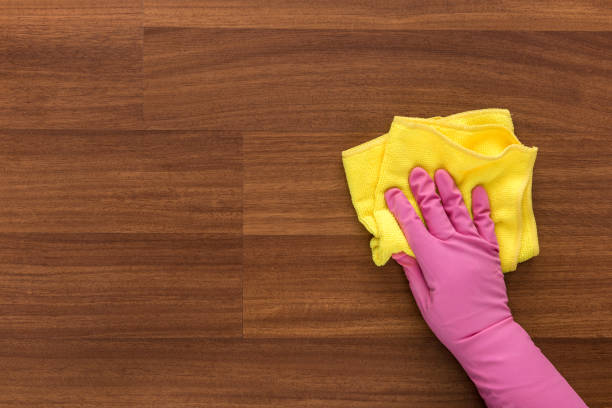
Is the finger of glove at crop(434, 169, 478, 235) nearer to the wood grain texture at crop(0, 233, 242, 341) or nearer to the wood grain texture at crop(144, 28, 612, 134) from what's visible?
the wood grain texture at crop(144, 28, 612, 134)

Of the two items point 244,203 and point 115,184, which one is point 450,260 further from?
point 115,184

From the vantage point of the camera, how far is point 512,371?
2.32 feet

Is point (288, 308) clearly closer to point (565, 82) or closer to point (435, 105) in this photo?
point (435, 105)

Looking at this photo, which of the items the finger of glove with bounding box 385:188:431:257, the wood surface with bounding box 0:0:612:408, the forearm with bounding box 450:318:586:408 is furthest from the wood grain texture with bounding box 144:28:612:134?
the forearm with bounding box 450:318:586:408

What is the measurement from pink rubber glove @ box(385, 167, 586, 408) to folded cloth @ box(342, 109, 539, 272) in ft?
0.05

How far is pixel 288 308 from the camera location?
29.8 inches

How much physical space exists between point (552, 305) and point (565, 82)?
324 millimetres

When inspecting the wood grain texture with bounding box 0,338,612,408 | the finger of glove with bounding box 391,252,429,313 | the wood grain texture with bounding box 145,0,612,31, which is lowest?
the wood grain texture with bounding box 0,338,612,408

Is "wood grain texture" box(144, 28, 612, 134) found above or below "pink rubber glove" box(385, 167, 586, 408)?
above

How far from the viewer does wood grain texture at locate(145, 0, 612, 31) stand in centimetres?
77

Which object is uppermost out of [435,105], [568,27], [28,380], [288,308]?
[568,27]

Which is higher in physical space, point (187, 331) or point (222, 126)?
point (222, 126)

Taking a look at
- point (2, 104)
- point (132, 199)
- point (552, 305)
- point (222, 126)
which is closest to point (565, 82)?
point (552, 305)

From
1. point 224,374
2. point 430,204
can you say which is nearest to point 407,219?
point 430,204
